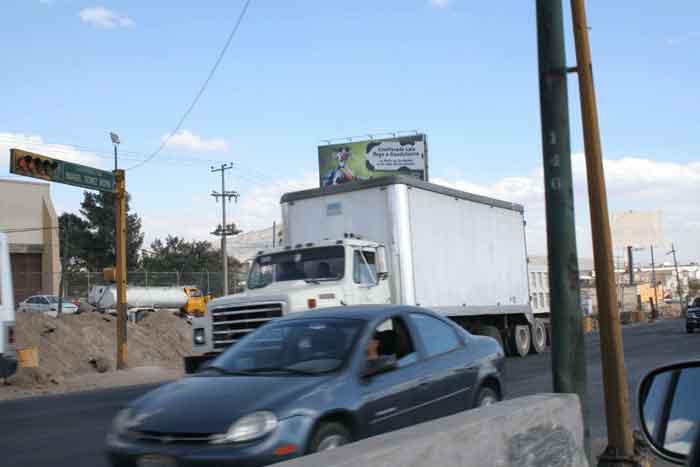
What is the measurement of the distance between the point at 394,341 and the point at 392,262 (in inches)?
339

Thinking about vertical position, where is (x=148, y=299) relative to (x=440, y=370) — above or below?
above

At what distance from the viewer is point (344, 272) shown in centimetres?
1427

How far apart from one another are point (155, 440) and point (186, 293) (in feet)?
147

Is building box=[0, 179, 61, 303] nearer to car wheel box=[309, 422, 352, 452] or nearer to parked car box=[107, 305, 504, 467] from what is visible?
parked car box=[107, 305, 504, 467]

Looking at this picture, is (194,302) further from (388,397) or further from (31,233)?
(388,397)

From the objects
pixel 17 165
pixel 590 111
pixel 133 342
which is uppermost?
pixel 17 165

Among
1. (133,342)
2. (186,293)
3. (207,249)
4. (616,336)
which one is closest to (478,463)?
(616,336)

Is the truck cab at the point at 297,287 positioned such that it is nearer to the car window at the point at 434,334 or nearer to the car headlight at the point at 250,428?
the car window at the point at 434,334

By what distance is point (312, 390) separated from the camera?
607 cm

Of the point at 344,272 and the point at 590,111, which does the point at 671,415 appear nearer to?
the point at 590,111

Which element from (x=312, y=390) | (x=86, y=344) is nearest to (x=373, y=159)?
(x=86, y=344)

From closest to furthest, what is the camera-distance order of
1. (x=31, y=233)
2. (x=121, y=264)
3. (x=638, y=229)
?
1. (x=121, y=264)
2. (x=31, y=233)
3. (x=638, y=229)

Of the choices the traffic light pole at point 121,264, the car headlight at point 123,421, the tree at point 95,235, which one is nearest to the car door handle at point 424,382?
the car headlight at point 123,421

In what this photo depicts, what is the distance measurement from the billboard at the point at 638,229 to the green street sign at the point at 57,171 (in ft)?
208
